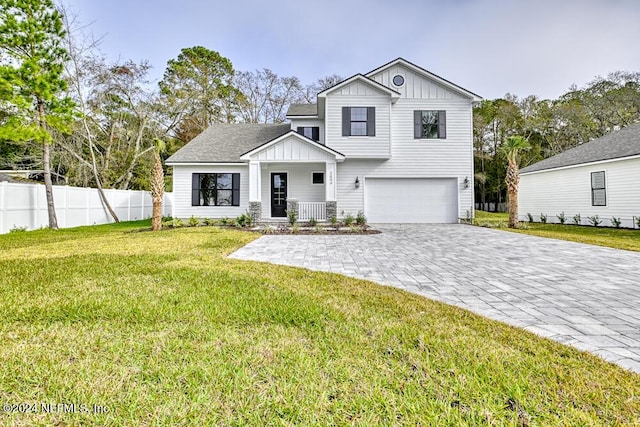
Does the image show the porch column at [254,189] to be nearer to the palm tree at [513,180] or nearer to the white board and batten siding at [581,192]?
the palm tree at [513,180]

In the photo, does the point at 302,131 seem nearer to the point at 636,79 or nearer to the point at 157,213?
the point at 157,213

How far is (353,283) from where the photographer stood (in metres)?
4.67

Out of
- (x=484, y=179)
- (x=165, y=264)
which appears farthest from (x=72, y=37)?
(x=484, y=179)

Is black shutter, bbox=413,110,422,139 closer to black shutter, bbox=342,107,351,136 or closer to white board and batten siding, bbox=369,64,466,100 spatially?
white board and batten siding, bbox=369,64,466,100

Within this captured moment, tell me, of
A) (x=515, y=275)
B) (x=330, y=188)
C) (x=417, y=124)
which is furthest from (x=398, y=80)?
(x=515, y=275)

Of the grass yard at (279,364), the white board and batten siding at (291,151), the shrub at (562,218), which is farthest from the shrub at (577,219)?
the grass yard at (279,364)

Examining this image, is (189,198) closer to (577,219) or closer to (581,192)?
(577,219)

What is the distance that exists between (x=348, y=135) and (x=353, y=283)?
1093 cm

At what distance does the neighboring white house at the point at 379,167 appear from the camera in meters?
14.6

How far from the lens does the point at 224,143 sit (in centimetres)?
1672

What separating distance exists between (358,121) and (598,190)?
36.4ft

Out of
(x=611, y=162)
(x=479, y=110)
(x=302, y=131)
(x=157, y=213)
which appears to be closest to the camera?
(x=157, y=213)

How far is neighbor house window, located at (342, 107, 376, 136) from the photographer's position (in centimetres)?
1449

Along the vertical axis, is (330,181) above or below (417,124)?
below
